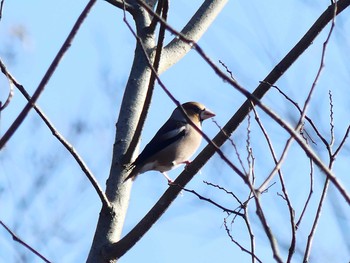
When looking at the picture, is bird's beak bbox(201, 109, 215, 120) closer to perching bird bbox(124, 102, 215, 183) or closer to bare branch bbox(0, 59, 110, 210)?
perching bird bbox(124, 102, 215, 183)

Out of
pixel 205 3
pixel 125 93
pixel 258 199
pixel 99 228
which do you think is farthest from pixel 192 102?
pixel 258 199

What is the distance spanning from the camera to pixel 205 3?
15.9 ft

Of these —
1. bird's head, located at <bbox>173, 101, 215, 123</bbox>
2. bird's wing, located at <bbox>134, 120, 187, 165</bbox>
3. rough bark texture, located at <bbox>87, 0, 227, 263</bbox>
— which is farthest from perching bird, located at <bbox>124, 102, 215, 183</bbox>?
rough bark texture, located at <bbox>87, 0, 227, 263</bbox>

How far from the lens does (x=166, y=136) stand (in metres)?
6.12

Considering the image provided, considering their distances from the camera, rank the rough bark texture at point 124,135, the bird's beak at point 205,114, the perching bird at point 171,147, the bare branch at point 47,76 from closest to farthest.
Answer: the bare branch at point 47,76, the rough bark texture at point 124,135, the perching bird at point 171,147, the bird's beak at point 205,114

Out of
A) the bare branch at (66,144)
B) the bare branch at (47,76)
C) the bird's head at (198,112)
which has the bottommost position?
the bare branch at (47,76)

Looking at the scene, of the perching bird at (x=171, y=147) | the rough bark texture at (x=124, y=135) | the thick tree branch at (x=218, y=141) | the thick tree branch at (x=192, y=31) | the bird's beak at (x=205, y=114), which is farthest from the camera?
the bird's beak at (x=205, y=114)

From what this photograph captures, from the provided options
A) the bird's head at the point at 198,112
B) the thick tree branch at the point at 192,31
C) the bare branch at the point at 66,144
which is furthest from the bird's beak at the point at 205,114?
the bare branch at the point at 66,144

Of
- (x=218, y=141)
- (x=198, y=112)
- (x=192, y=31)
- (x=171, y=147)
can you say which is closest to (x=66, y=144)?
(x=218, y=141)

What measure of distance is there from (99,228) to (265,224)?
2219mm

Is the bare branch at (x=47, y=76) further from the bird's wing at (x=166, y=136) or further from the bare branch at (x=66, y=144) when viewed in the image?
the bird's wing at (x=166, y=136)

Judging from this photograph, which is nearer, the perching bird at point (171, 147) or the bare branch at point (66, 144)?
the bare branch at point (66, 144)

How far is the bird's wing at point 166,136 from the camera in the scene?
5.92m

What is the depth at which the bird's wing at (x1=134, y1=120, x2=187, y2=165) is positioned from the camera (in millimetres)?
5925
